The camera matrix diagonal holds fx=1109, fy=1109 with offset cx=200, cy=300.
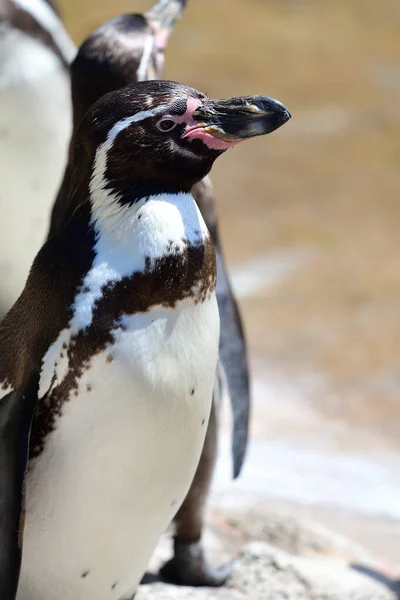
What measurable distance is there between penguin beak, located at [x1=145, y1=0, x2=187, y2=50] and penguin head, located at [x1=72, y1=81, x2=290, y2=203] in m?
0.87

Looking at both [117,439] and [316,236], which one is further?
[316,236]

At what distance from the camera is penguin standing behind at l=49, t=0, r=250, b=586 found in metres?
2.44

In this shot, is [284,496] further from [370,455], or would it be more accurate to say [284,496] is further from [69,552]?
[69,552]

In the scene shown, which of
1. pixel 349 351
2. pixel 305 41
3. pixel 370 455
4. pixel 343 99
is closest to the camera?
pixel 370 455

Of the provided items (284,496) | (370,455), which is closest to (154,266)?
(284,496)

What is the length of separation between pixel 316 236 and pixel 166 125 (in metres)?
4.96

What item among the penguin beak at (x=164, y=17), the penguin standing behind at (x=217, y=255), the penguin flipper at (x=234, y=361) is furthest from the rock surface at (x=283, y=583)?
the penguin beak at (x=164, y=17)

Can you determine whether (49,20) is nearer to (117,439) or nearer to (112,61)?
(112,61)

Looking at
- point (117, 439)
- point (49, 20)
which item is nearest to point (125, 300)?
point (117, 439)

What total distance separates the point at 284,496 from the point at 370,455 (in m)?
0.62

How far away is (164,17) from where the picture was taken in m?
2.75

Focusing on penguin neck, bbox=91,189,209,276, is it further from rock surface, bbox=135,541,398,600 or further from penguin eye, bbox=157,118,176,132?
rock surface, bbox=135,541,398,600

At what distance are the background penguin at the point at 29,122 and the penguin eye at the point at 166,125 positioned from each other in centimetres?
175

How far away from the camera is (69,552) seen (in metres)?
1.88
